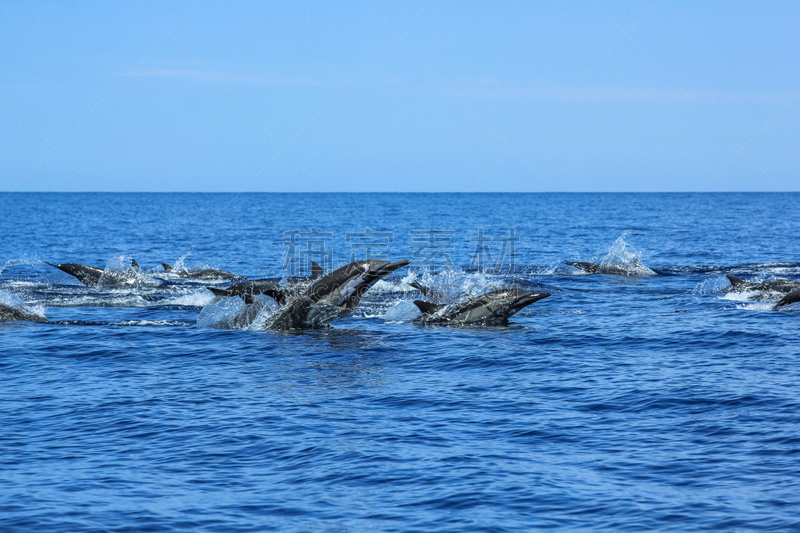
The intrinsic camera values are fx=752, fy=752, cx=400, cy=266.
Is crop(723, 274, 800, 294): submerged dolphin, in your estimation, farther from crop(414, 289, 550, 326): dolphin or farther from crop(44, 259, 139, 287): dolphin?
crop(44, 259, 139, 287): dolphin

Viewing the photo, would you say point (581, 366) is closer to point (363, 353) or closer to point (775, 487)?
point (363, 353)

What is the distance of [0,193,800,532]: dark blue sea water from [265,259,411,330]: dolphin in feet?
2.08

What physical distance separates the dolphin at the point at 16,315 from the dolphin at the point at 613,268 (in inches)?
888

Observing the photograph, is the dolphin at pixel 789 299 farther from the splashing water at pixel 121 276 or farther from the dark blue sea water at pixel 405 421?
the splashing water at pixel 121 276

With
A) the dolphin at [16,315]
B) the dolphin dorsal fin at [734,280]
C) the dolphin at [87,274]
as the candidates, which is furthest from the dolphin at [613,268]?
the dolphin at [16,315]

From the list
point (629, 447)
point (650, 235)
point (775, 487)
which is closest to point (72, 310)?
point (629, 447)

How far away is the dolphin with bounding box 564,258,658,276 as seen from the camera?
3262cm

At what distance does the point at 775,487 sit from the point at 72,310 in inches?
794

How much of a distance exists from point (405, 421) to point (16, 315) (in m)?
14.3

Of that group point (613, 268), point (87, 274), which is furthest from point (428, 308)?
point (613, 268)

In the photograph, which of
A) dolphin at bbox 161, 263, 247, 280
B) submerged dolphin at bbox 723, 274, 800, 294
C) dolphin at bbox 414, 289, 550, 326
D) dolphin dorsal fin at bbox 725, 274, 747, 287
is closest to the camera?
dolphin at bbox 414, 289, 550, 326

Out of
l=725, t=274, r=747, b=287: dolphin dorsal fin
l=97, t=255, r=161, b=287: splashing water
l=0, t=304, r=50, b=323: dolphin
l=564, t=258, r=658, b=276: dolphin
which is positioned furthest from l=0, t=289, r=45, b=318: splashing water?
l=564, t=258, r=658, b=276: dolphin

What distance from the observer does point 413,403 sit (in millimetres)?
12344

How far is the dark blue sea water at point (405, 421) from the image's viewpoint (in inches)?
325
